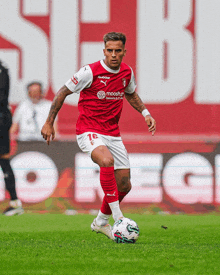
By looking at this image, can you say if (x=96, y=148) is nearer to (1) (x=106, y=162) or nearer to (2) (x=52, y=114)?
(1) (x=106, y=162)

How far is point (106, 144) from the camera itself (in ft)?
19.2

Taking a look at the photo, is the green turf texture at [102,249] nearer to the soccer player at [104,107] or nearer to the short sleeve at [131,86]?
the soccer player at [104,107]

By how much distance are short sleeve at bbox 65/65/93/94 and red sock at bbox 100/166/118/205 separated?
0.81m

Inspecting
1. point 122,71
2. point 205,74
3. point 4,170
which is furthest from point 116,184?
point 205,74

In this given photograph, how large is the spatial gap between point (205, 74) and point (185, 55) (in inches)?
19.5

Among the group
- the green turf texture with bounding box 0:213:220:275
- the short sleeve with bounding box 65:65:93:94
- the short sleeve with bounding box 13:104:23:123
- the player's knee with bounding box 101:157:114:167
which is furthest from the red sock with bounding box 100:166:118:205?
the short sleeve with bounding box 13:104:23:123

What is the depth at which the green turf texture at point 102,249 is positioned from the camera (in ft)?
14.1

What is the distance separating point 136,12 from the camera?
1132 centimetres

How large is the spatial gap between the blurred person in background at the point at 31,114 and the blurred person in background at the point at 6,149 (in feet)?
1.76

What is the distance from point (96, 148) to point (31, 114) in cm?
458

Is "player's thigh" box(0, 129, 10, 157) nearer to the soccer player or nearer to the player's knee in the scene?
the soccer player

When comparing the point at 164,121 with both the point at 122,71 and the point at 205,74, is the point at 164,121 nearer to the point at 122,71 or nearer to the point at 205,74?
the point at 205,74

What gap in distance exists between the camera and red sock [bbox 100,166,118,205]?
5.46m

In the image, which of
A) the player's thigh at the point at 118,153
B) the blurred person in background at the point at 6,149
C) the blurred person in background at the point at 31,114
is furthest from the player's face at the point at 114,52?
the blurred person in background at the point at 31,114
